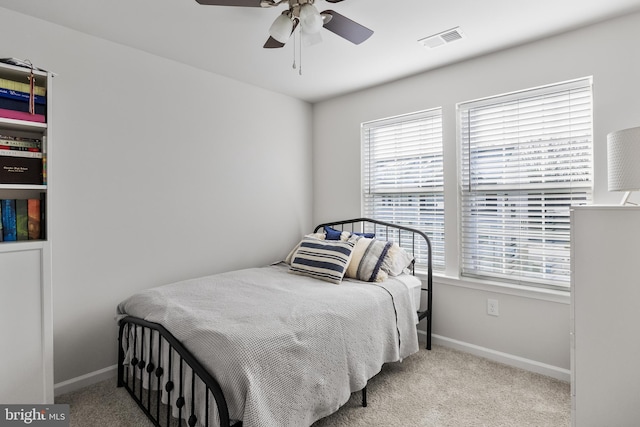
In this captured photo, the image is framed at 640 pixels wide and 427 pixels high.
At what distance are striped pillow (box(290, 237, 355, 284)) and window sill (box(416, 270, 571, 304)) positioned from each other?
0.88 metres

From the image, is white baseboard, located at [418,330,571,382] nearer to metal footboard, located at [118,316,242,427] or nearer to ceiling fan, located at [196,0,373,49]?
metal footboard, located at [118,316,242,427]

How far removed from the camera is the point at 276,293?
2.25 metres

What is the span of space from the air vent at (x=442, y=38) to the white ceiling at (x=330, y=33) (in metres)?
0.05

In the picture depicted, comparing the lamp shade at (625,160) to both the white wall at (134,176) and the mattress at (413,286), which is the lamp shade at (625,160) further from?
the white wall at (134,176)

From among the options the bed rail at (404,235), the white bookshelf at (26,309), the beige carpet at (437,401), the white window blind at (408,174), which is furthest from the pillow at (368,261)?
the white bookshelf at (26,309)

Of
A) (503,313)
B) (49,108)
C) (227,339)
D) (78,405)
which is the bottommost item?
(78,405)

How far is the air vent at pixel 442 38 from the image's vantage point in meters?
2.38

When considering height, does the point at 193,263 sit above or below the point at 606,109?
below

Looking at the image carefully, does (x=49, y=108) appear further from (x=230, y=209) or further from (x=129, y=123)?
(x=230, y=209)

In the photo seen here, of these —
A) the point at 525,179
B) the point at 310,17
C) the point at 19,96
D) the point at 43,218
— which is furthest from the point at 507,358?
the point at 19,96

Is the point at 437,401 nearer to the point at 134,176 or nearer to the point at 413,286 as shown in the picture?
→ the point at 413,286

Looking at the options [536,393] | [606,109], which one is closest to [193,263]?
[536,393]

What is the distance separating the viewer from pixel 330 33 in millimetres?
2395

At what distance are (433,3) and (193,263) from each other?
2672 mm
